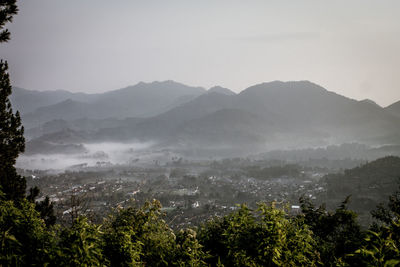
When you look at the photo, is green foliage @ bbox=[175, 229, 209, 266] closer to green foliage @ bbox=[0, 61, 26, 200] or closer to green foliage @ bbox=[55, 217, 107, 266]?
green foliage @ bbox=[55, 217, 107, 266]

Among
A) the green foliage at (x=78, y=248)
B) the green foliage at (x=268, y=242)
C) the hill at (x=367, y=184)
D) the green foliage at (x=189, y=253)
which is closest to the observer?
the green foliage at (x=78, y=248)

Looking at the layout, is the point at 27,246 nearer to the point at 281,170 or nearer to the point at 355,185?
the point at 355,185

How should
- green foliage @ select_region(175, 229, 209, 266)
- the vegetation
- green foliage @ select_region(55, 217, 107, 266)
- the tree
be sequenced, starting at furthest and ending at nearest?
the tree
green foliage @ select_region(175, 229, 209, 266)
the vegetation
green foliage @ select_region(55, 217, 107, 266)

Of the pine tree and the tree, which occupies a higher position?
the tree

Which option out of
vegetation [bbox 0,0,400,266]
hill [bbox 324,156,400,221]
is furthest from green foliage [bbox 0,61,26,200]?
hill [bbox 324,156,400,221]

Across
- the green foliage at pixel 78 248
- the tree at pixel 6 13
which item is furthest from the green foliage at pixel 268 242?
the tree at pixel 6 13

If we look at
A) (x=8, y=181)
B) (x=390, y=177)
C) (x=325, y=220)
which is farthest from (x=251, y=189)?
(x=8, y=181)

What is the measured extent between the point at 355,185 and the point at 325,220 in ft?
313

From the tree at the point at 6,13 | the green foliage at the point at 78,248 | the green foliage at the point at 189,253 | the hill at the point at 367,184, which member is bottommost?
the hill at the point at 367,184

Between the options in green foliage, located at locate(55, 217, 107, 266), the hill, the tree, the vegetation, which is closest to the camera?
green foliage, located at locate(55, 217, 107, 266)

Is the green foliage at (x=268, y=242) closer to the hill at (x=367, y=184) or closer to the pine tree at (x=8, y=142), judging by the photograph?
the pine tree at (x=8, y=142)

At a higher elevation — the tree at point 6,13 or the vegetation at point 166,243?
the tree at point 6,13

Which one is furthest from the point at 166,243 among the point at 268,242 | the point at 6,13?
the point at 6,13

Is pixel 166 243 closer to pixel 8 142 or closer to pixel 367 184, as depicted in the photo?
pixel 8 142
